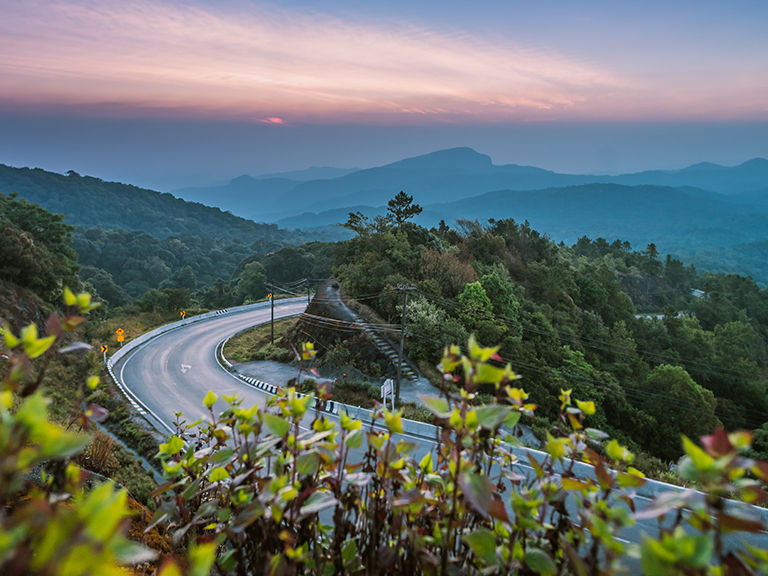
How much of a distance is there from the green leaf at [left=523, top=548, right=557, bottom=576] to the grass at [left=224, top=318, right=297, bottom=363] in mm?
21885

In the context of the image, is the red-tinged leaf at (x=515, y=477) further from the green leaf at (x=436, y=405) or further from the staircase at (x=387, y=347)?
the staircase at (x=387, y=347)

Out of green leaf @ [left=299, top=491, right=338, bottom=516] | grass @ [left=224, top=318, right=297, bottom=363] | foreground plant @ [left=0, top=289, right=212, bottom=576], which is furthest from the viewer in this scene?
grass @ [left=224, top=318, right=297, bottom=363]

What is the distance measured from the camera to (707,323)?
53.8 metres

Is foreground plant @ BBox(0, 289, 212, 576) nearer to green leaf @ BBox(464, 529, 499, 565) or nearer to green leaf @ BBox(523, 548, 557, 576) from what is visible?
green leaf @ BBox(464, 529, 499, 565)

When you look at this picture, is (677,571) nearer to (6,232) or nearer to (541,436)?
(541,436)

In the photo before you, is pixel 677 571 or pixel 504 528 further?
pixel 504 528

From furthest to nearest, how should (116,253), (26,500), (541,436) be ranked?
1. (116,253)
2. (541,436)
3. (26,500)

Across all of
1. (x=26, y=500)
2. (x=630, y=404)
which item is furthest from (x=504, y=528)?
(x=630, y=404)

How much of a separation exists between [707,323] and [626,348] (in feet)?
109

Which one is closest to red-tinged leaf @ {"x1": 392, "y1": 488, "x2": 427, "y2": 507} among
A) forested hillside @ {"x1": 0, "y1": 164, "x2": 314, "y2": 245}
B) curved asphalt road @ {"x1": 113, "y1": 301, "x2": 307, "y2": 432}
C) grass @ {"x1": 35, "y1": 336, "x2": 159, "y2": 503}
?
grass @ {"x1": 35, "y1": 336, "x2": 159, "y2": 503}

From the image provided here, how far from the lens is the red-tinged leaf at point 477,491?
95 cm

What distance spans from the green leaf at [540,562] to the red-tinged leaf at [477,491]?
21 centimetres

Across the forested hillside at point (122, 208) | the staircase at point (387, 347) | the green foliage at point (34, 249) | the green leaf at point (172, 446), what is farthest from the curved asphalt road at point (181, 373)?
the forested hillside at point (122, 208)

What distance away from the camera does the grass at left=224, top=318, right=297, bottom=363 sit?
79.4 feet
